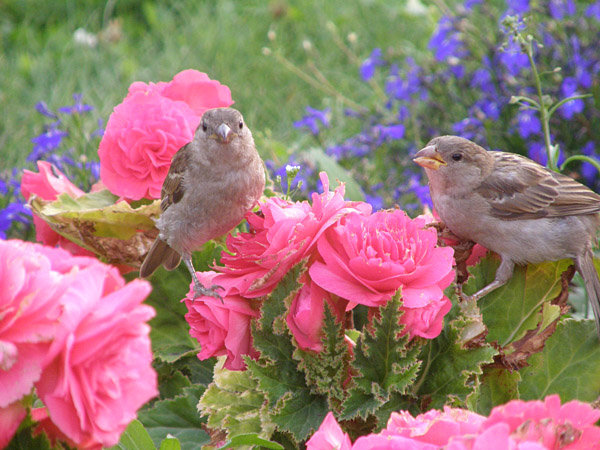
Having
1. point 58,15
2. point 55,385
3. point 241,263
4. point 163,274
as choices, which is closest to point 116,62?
point 58,15

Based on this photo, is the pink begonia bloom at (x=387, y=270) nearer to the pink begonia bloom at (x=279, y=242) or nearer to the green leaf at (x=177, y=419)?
the pink begonia bloom at (x=279, y=242)

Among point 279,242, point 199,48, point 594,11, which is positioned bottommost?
point 199,48

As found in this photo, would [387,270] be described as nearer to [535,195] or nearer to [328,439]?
[328,439]

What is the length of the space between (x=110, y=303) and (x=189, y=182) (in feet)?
3.90

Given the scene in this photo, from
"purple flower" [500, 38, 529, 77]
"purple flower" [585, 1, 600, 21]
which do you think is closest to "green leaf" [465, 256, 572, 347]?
"purple flower" [500, 38, 529, 77]

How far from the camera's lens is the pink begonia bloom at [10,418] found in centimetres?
108

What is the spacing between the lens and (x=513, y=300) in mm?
1831

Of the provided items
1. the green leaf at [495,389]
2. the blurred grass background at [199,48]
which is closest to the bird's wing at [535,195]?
the green leaf at [495,389]

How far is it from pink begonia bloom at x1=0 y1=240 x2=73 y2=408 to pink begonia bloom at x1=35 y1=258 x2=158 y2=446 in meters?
0.02

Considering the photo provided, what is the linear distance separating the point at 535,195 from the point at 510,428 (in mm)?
1426

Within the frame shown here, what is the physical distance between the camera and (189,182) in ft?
7.14

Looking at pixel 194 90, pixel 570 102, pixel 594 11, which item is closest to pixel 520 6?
pixel 594 11

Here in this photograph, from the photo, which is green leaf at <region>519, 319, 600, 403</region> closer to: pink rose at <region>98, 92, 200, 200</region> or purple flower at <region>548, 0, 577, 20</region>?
pink rose at <region>98, 92, 200, 200</region>

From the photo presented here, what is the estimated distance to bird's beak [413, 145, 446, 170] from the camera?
7.98ft
